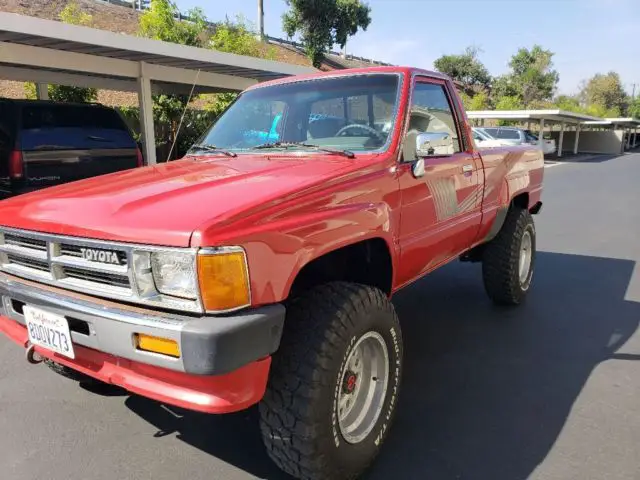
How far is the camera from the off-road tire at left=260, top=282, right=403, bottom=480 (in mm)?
1973

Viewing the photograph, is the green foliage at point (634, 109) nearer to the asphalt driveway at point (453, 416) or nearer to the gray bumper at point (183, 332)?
the asphalt driveway at point (453, 416)

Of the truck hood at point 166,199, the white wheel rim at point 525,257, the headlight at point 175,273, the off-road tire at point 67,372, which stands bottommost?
the off-road tire at point 67,372

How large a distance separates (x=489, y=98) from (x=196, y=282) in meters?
65.9

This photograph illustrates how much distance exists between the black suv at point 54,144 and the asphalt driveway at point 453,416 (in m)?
3.25

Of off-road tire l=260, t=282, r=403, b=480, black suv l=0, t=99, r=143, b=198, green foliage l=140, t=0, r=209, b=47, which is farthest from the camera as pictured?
green foliage l=140, t=0, r=209, b=47

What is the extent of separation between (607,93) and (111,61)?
3435 inches

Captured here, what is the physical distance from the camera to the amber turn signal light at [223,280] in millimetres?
1752

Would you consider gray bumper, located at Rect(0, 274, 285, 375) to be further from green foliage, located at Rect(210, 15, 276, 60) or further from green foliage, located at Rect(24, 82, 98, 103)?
green foliage, located at Rect(210, 15, 276, 60)

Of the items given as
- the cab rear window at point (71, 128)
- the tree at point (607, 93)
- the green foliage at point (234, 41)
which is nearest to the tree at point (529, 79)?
the tree at point (607, 93)

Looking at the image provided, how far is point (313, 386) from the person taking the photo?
1.96 m

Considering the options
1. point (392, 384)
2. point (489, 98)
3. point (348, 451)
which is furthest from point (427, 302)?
point (489, 98)

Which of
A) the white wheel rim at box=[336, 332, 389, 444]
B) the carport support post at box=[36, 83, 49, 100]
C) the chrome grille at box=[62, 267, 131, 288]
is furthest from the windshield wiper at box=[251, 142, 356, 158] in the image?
the carport support post at box=[36, 83, 49, 100]

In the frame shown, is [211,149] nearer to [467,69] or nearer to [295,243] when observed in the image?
[295,243]

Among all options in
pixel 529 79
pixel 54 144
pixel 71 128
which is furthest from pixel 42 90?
pixel 529 79
